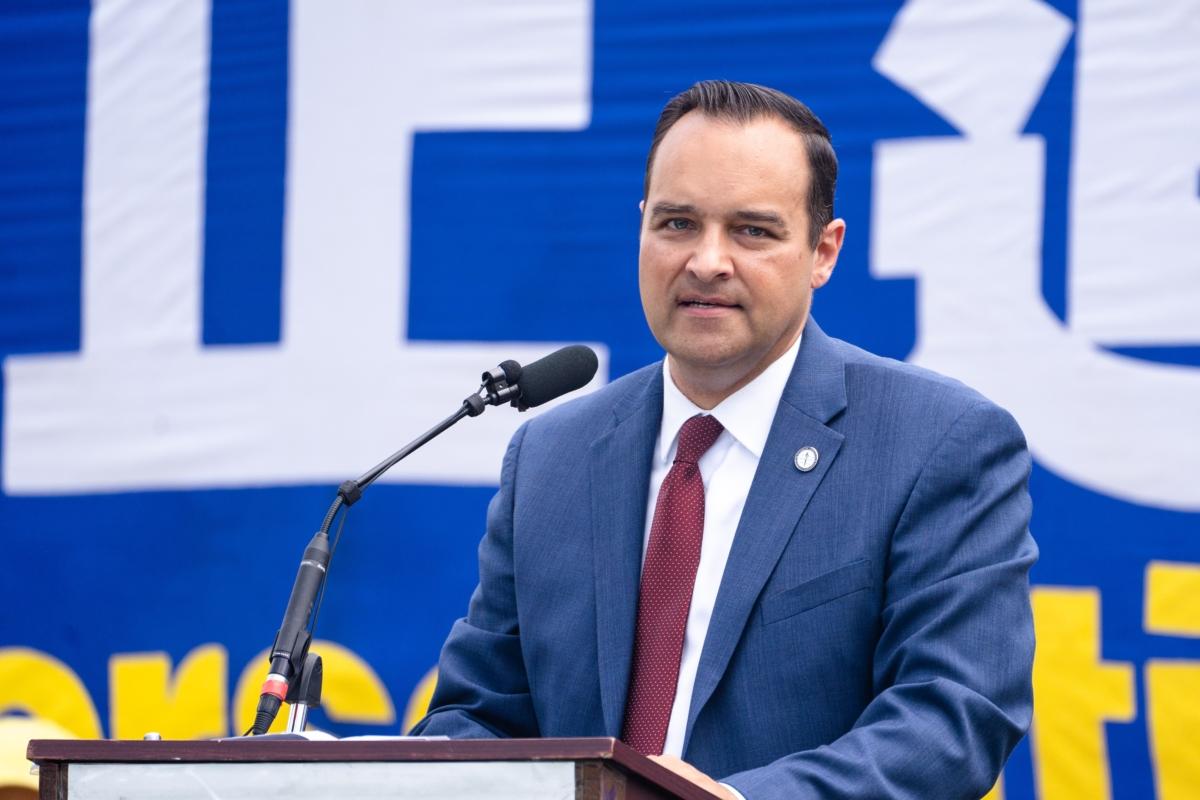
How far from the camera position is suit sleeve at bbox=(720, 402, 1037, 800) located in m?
2.24

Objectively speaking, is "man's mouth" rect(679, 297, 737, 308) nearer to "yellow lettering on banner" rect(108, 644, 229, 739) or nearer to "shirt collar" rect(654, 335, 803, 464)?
"shirt collar" rect(654, 335, 803, 464)

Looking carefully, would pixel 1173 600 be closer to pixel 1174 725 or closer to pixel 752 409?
pixel 1174 725

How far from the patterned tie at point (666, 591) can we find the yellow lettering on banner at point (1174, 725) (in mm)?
1720

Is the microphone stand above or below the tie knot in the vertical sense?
below

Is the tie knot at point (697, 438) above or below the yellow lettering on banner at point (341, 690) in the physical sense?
above

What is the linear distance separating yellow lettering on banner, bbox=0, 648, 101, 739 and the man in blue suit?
→ 2179mm

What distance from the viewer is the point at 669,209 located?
8.63ft

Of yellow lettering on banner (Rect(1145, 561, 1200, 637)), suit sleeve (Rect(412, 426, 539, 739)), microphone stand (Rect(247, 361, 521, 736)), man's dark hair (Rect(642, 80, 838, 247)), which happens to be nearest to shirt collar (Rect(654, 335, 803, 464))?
man's dark hair (Rect(642, 80, 838, 247))

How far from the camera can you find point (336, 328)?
4605 mm

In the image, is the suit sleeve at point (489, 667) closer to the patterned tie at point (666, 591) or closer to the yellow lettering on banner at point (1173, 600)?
the patterned tie at point (666, 591)

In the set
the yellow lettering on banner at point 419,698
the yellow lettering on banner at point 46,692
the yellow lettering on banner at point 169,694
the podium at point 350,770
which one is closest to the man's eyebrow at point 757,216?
the podium at point 350,770

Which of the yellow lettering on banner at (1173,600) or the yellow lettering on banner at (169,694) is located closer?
the yellow lettering on banner at (1173,600)

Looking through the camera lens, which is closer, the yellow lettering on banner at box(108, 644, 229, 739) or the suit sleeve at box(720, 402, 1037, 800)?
the suit sleeve at box(720, 402, 1037, 800)

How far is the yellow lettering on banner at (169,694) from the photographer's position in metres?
4.48
